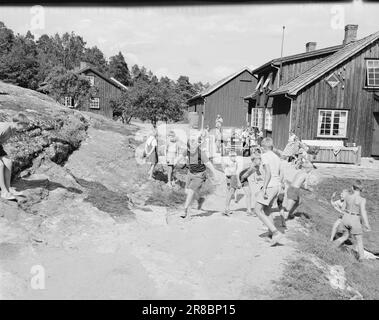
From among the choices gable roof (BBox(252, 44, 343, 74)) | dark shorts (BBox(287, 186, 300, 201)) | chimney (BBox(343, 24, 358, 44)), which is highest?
chimney (BBox(343, 24, 358, 44))

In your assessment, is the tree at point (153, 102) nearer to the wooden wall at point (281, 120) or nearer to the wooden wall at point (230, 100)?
the wooden wall at point (230, 100)

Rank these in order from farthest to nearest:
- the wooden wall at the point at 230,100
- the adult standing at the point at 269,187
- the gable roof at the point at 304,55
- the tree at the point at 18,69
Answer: the tree at the point at 18,69
the wooden wall at the point at 230,100
the gable roof at the point at 304,55
the adult standing at the point at 269,187

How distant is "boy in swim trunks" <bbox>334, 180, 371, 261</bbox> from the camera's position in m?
7.70

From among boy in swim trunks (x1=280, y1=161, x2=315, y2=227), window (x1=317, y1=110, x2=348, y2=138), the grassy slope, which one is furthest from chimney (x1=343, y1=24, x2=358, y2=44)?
boy in swim trunks (x1=280, y1=161, x2=315, y2=227)

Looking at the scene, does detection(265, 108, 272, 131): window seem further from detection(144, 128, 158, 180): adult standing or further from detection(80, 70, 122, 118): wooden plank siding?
detection(80, 70, 122, 118): wooden plank siding

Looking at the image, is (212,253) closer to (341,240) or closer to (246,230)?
(246,230)

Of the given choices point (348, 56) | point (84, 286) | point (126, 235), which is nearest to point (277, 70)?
point (348, 56)

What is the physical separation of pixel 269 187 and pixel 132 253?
102 inches

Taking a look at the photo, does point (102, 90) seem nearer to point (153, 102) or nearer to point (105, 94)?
point (105, 94)

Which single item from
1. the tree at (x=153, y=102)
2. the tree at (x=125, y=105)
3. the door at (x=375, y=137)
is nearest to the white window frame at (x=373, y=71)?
the door at (x=375, y=137)

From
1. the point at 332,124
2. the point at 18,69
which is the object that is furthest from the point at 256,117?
the point at 18,69

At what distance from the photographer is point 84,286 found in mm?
4652

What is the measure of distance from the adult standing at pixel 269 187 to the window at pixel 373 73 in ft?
48.4

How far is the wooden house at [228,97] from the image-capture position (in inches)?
1319
